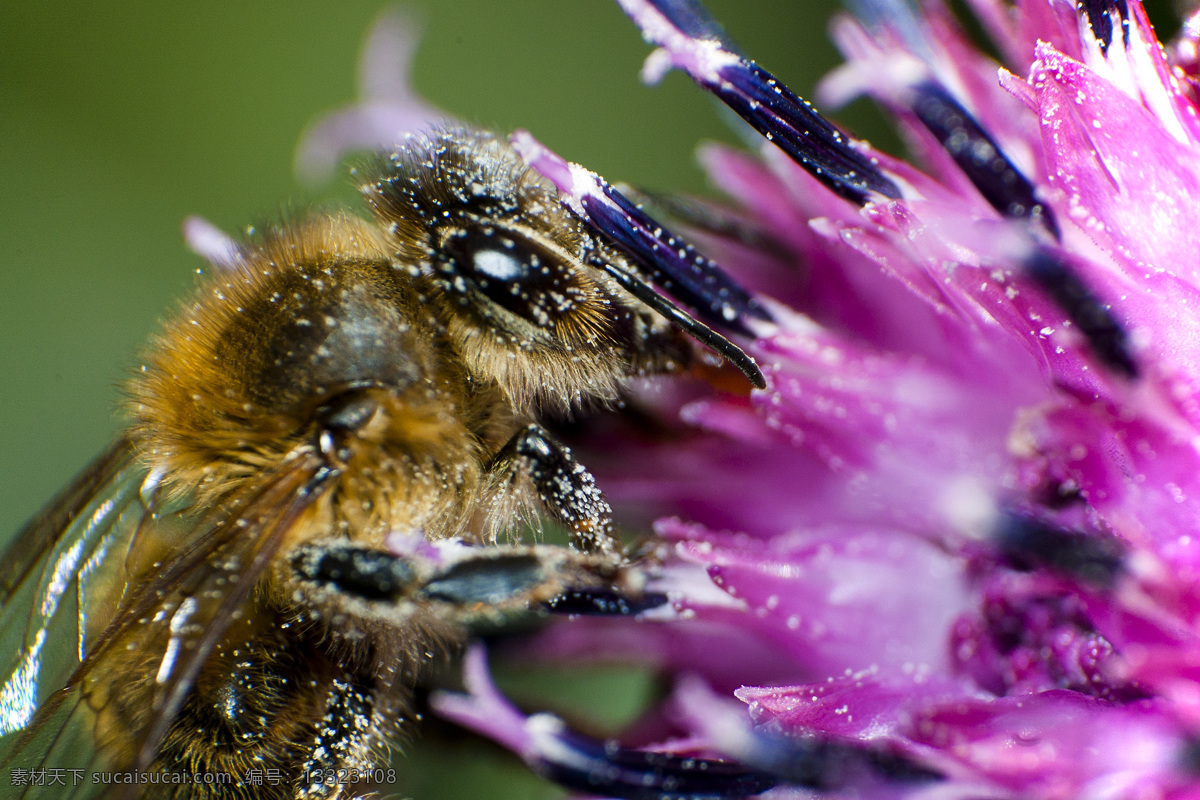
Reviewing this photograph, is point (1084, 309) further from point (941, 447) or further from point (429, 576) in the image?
point (429, 576)

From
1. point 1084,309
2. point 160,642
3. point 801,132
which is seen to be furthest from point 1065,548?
point 160,642

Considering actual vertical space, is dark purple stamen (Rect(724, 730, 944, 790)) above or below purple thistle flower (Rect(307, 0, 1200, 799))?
below

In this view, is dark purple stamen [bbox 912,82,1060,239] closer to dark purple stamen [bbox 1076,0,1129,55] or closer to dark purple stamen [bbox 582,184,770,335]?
dark purple stamen [bbox 1076,0,1129,55]

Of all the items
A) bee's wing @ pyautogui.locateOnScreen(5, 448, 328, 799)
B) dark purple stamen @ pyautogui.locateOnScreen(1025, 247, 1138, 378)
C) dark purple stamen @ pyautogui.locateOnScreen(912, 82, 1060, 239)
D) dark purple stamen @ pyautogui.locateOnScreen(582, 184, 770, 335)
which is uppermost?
dark purple stamen @ pyautogui.locateOnScreen(912, 82, 1060, 239)

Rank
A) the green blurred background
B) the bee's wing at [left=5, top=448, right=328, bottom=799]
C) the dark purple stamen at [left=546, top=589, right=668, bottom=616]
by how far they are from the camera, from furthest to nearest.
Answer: the green blurred background < the dark purple stamen at [left=546, top=589, right=668, bottom=616] < the bee's wing at [left=5, top=448, right=328, bottom=799]

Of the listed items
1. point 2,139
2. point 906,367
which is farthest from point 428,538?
point 2,139

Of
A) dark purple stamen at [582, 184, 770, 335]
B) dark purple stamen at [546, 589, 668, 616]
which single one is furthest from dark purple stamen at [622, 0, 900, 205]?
dark purple stamen at [546, 589, 668, 616]
